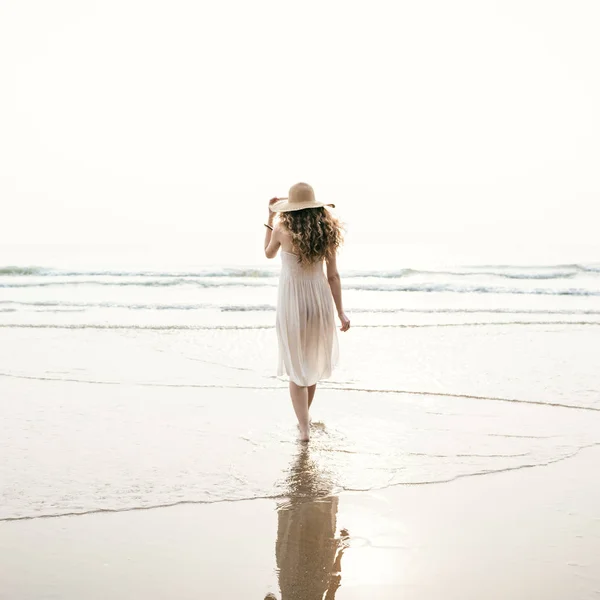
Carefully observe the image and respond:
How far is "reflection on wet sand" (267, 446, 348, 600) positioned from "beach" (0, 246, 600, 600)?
13 mm

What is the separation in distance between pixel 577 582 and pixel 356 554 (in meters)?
0.97

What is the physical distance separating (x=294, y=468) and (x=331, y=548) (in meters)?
1.29

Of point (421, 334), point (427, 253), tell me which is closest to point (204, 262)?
point (427, 253)

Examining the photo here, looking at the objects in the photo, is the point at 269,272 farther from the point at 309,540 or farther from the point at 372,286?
the point at 309,540

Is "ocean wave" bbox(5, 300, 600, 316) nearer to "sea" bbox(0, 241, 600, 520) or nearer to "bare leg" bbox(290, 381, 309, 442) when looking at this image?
"sea" bbox(0, 241, 600, 520)

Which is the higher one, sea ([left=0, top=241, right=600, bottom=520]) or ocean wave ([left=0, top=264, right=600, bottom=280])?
ocean wave ([left=0, top=264, right=600, bottom=280])

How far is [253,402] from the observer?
666 cm

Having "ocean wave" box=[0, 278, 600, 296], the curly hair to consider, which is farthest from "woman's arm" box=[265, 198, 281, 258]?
"ocean wave" box=[0, 278, 600, 296]

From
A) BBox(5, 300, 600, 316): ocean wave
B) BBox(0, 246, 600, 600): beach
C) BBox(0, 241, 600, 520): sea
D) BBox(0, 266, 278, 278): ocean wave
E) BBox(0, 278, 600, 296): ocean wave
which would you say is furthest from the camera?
BBox(0, 266, 278, 278): ocean wave

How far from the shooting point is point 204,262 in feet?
93.8

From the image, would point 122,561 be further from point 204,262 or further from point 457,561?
point 204,262

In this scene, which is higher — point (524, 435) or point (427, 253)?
point (427, 253)

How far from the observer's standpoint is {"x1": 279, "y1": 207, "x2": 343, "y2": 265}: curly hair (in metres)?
5.31

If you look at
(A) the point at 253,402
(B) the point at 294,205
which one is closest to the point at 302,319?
(B) the point at 294,205
